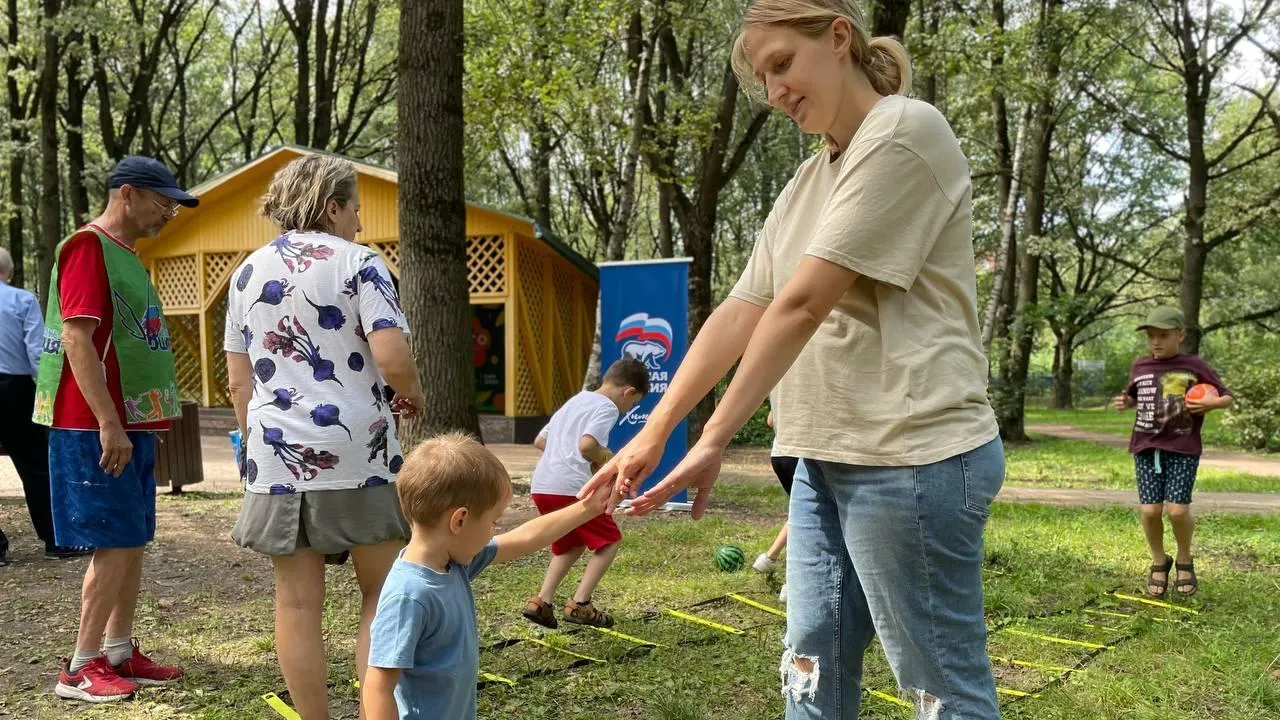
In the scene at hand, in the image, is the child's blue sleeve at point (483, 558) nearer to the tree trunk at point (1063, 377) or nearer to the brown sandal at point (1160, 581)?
the brown sandal at point (1160, 581)

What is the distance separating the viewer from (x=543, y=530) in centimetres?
244

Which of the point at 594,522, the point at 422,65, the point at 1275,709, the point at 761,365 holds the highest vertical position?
the point at 422,65

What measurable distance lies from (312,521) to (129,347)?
1.44 meters

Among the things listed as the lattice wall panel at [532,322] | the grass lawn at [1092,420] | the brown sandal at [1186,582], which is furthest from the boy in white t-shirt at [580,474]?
the grass lawn at [1092,420]

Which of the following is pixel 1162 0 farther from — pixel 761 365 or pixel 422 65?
pixel 761 365

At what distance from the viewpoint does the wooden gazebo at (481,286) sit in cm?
1677

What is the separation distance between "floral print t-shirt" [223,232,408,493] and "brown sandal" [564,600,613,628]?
2.09 m

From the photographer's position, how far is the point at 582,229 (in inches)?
1451

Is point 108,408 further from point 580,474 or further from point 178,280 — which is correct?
point 178,280

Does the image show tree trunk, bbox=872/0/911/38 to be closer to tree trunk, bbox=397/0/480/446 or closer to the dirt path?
tree trunk, bbox=397/0/480/446

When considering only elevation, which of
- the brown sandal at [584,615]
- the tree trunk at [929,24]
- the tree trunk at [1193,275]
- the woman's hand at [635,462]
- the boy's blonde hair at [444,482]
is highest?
the tree trunk at [929,24]

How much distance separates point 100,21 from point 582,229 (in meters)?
22.3

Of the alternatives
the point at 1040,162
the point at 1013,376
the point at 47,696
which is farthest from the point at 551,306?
the point at 47,696

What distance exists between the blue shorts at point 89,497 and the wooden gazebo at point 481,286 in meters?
12.3
